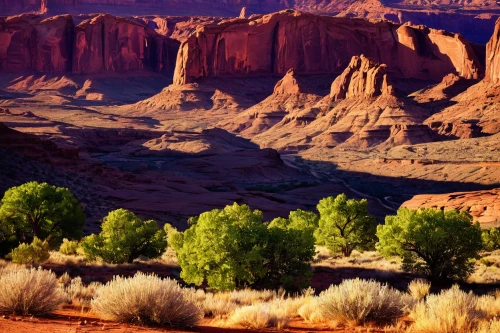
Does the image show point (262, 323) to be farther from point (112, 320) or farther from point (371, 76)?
point (371, 76)

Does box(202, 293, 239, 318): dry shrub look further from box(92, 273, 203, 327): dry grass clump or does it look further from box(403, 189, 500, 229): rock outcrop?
box(403, 189, 500, 229): rock outcrop

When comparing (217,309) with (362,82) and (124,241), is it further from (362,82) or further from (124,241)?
(362,82)

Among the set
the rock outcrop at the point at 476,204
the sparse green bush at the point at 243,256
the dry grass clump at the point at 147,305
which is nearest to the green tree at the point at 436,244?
the sparse green bush at the point at 243,256

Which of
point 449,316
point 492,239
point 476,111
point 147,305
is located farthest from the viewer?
point 476,111

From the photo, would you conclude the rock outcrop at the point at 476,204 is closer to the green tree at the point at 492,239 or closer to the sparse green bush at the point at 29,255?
the green tree at the point at 492,239

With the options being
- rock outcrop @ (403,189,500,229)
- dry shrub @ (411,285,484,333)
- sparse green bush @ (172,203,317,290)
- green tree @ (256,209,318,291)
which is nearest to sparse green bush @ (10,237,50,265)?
sparse green bush @ (172,203,317,290)

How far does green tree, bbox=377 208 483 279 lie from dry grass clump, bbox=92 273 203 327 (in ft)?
61.3

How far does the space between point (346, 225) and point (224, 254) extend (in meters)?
17.9

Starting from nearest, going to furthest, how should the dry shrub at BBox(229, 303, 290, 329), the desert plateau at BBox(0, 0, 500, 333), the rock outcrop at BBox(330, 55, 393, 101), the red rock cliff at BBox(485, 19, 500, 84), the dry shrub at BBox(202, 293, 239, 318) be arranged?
the dry shrub at BBox(229, 303, 290, 329) → the desert plateau at BBox(0, 0, 500, 333) → the dry shrub at BBox(202, 293, 239, 318) → the rock outcrop at BBox(330, 55, 393, 101) → the red rock cliff at BBox(485, 19, 500, 84)

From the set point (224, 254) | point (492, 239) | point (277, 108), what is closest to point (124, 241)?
point (224, 254)

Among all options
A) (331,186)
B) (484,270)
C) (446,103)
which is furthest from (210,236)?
(446,103)

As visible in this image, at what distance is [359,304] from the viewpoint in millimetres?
15406

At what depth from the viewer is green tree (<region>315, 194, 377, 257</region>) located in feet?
136

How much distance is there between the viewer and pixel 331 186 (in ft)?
305
